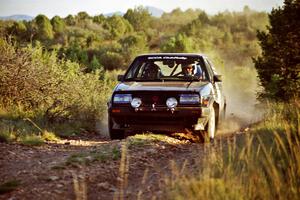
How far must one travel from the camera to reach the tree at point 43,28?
51281mm

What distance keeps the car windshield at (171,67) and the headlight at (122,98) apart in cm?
110

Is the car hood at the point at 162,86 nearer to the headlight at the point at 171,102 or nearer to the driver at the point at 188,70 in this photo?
the headlight at the point at 171,102

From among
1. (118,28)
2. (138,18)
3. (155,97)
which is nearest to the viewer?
(155,97)

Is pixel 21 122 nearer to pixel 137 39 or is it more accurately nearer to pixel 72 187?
pixel 72 187

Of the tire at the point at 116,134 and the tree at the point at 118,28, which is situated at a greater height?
the tree at the point at 118,28

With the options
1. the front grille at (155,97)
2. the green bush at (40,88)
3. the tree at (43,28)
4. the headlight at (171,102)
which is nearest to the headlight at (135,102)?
the front grille at (155,97)

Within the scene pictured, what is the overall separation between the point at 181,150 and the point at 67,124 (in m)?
3.74

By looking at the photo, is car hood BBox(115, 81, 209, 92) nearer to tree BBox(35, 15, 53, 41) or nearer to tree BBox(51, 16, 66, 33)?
tree BBox(35, 15, 53, 41)

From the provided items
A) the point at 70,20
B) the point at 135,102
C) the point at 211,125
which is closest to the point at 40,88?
the point at 135,102

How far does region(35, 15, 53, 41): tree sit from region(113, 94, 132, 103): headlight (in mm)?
42661

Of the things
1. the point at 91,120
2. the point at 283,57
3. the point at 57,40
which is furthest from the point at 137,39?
the point at 91,120

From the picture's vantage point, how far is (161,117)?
911 cm

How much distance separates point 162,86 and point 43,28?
4456 cm

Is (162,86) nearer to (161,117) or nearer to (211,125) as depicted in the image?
(161,117)
